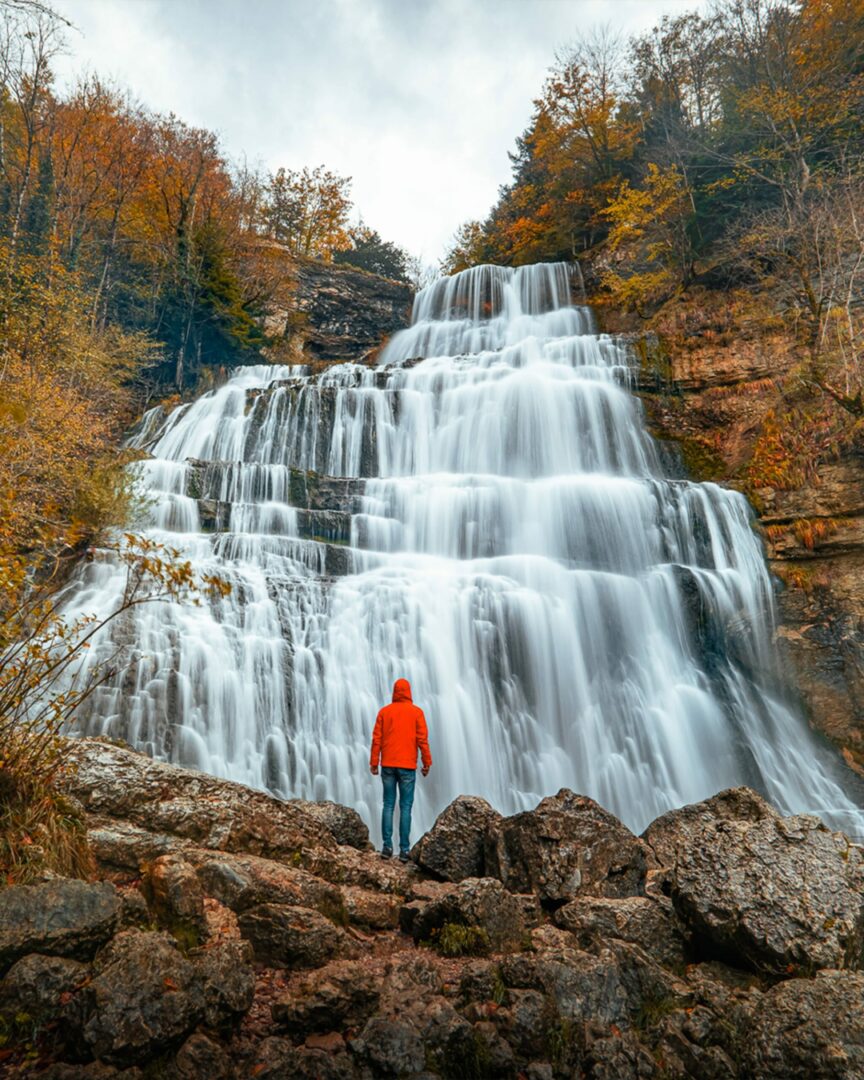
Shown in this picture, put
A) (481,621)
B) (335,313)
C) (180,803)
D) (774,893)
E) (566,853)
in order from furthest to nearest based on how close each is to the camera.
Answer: (335,313) < (481,621) < (566,853) < (180,803) < (774,893)

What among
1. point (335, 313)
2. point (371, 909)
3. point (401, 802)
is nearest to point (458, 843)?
point (401, 802)

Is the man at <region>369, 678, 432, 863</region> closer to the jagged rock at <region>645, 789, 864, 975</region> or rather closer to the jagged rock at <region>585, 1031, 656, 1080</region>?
the jagged rock at <region>645, 789, 864, 975</region>

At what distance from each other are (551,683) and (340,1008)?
7.90 meters

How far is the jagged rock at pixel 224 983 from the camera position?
112 inches

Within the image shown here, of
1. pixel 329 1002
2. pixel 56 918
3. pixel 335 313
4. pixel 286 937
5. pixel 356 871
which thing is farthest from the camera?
pixel 335 313

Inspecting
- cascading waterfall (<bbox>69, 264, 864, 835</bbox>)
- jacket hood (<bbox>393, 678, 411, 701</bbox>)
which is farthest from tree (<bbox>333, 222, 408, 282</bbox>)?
jacket hood (<bbox>393, 678, 411, 701</bbox>)

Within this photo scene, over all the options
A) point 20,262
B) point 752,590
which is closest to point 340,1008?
point 752,590

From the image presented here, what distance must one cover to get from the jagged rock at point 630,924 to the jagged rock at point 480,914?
0.40 m

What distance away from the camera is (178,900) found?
327 centimetres

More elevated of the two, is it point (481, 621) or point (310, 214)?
point (310, 214)

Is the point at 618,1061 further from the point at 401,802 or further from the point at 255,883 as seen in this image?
the point at 401,802

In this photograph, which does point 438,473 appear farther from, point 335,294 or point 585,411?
point 335,294

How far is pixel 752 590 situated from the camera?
40.5ft

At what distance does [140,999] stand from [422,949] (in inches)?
76.4
